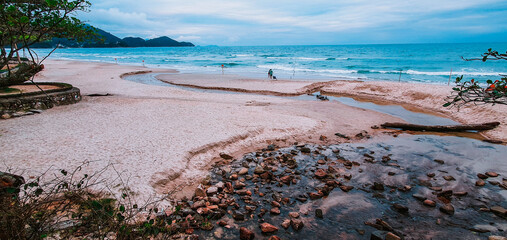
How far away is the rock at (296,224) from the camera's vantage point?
15.4 feet

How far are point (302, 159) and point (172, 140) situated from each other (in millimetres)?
4083

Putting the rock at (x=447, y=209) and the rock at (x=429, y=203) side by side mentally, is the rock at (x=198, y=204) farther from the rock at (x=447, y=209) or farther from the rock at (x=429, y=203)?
the rock at (x=447, y=209)

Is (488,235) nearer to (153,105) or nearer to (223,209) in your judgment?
(223,209)

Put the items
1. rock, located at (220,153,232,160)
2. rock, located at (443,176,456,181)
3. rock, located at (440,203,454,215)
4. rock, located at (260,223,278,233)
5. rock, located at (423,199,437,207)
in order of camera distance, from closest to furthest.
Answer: rock, located at (260,223,278,233)
rock, located at (440,203,454,215)
rock, located at (423,199,437,207)
rock, located at (443,176,456,181)
rock, located at (220,153,232,160)

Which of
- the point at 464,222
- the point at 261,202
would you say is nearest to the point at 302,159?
the point at 261,202

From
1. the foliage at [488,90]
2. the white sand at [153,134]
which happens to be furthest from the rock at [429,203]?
the white sand at [153,134]

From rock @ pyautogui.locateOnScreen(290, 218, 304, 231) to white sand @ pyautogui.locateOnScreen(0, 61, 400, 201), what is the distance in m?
2.62

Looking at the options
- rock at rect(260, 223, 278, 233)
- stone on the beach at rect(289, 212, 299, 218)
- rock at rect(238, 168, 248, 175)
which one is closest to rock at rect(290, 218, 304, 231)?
stone on the beach at rect(289, 212, 299, 218)

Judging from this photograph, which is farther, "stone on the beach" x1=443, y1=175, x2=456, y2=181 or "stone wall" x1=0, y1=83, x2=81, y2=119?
"stone wall" x1=0, y1=83, x2=81, y2=119

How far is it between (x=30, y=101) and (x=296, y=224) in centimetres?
1207

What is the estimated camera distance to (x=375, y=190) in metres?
6.12

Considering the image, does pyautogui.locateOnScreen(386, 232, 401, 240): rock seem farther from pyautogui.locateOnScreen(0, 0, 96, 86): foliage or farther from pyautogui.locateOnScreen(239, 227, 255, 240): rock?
pyautogui.locateOnScreen(0, 0, 96, 86): foliage

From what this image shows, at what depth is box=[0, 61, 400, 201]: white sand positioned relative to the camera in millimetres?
6297

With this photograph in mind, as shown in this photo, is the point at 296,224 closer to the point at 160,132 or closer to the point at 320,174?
the point at 320,174
